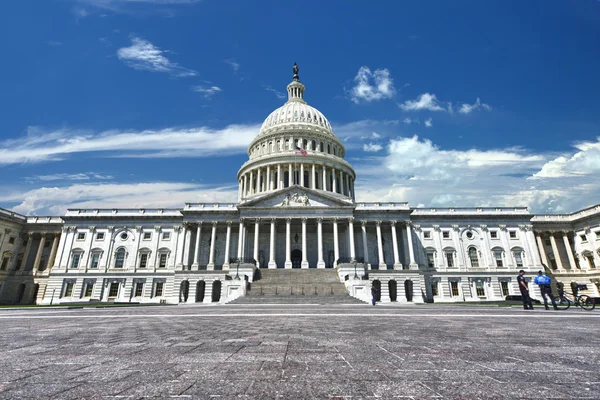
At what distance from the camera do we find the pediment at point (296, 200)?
47.2 metres

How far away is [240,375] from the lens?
3129 mm

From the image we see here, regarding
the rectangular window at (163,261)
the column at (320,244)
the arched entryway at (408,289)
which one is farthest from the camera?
the rectangular window at (163,261)

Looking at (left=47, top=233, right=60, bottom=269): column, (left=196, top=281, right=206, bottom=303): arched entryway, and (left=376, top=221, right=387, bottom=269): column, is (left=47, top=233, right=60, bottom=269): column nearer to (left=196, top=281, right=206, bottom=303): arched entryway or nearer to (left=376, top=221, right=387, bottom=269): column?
(left=196, top=281, right=206, bottom=303): arched entryway

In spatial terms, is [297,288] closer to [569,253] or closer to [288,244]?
[288,244]

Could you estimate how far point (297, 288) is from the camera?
34.6 metres

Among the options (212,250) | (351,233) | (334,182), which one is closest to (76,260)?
(212,250)

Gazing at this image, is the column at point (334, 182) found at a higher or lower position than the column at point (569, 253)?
higher

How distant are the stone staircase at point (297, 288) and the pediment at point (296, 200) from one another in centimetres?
1006

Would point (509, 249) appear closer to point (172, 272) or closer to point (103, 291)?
point (172, 272)

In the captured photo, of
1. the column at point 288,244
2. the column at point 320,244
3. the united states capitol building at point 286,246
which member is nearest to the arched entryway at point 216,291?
the united states capitol building at point 286,246

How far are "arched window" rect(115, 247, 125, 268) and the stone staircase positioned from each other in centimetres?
2391

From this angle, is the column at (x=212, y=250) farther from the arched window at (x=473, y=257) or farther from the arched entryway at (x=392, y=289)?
the arched window at (x=473, y=257)

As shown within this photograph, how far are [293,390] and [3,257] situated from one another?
218ft

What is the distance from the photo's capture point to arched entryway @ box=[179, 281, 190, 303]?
43.3m
